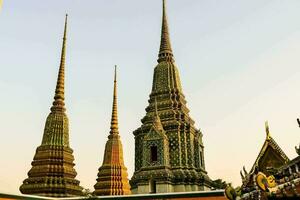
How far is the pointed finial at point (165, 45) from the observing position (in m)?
44.0

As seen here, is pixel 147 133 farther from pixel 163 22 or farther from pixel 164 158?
pixel 163 22

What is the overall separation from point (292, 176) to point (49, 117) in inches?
1129

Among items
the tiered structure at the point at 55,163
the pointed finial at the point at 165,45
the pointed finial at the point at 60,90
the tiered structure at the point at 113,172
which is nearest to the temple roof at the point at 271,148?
the tiered structure at the point at 55,163

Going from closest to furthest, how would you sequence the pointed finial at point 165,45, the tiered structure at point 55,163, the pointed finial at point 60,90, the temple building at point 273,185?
the temple building at point 273,185 → the tiered structure at point 55,163 → the pointed finial at point 60,90 → the pointed finial at point 165,45

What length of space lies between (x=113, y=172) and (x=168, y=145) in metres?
6.12

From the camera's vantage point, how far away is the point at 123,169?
39.1 m

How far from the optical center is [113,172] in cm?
3831

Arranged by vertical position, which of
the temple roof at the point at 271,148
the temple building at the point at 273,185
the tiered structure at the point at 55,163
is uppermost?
the tiered structure at the point at 55,163

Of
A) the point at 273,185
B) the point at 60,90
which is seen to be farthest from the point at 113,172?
the point at 273,185

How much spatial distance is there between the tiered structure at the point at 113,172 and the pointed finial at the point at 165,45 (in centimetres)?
1021

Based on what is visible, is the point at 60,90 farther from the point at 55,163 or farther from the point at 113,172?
the point at 113,172

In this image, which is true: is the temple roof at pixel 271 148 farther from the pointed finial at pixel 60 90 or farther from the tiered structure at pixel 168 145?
Answer: the pointed finial at pixel 60 90

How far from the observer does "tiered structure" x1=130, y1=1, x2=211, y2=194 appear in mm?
35375

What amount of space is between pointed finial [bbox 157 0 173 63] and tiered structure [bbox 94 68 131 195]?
33.5ft
